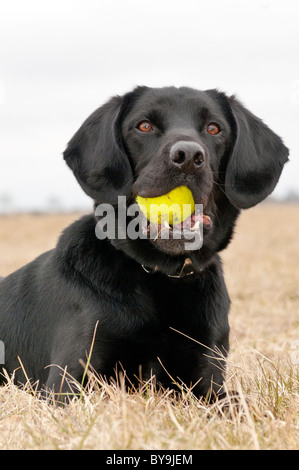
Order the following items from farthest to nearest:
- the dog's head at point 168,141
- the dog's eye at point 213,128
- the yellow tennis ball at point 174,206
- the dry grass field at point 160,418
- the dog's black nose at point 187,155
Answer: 1. the dog's eye at point 213,128
2. the dog's head at point 168,141
3. the yellow tennis ball at point 174,206
4. the dog's black nose at point 187,155
5. the dry grass field at point 160,418

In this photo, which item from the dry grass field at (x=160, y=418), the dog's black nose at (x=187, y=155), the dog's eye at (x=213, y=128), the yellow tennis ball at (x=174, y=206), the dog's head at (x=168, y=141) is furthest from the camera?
the dog's eye at (x=213, y=128)

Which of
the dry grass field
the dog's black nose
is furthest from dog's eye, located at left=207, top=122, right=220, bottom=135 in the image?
the dry grass field

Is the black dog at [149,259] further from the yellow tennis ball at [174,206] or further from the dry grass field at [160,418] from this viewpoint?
the dry grass field at [160,418]

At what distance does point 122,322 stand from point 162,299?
269mm

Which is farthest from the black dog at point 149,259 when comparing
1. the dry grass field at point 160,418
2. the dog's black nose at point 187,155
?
the dry grass field at point 160,418

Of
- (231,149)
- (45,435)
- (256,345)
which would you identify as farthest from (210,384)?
(256,345)

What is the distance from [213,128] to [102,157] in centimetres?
67

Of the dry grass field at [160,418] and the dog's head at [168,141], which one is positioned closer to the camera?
the dry grass field at [160,418]

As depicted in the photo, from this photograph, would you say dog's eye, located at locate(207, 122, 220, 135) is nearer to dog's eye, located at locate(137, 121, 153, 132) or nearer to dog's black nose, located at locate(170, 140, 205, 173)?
dog's eye, located at locate(137, 121, 153, 132)

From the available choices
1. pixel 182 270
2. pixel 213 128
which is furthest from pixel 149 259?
pixel 213 128

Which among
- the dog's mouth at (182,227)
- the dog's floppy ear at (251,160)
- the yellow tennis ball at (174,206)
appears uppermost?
the dog's floppy ear at (251,160)

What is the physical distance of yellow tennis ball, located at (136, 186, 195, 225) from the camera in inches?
122

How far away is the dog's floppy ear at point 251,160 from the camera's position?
351 cm
